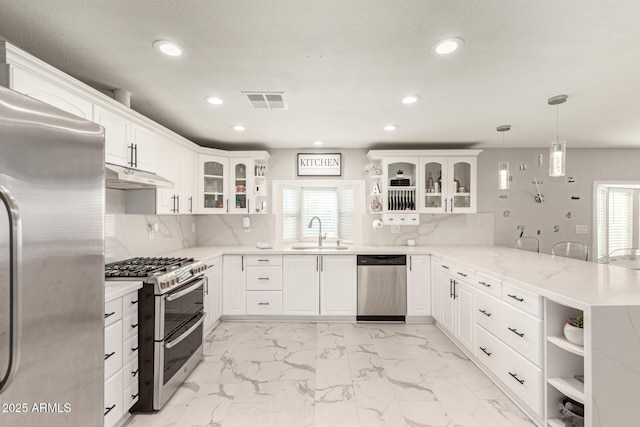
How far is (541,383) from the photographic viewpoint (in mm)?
1880

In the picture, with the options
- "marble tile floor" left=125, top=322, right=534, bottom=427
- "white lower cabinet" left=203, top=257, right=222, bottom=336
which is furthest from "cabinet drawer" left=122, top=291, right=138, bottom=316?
"white lower cabinet" left=203, top=257, right=222, bottom=336

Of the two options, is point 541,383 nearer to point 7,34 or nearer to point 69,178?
point 69,178

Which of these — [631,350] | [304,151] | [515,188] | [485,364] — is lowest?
[485,364]

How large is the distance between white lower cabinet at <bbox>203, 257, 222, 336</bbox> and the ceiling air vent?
5.91ft

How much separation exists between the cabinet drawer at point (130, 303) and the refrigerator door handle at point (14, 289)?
1.29 meters

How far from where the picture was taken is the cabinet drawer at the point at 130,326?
1.93 metres

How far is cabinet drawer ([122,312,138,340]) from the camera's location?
6.35ft

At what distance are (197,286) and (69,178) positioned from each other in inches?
74.7

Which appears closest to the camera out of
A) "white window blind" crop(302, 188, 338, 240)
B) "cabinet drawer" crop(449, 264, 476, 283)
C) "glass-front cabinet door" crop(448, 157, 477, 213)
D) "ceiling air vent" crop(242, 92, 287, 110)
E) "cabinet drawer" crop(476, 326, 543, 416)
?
"cabinet drawer" crop(476, 326, 543, 416)

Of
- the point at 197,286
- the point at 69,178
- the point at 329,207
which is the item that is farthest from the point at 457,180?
the point at 69,178

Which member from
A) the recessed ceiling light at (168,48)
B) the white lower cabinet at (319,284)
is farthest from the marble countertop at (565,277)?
the recessed ceiling light at (168,48)

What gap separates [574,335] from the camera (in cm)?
171

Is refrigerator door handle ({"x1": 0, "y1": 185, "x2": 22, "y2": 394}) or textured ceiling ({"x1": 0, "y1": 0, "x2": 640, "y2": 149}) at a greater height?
textured ceiling ({"x1": 0, "y1": 0, "x2": 640, "y2": 149})

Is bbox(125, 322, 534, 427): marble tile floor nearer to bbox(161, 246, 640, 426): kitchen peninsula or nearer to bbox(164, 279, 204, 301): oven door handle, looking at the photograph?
bbox(161, 246, 640, 426): kitchen peninsula
